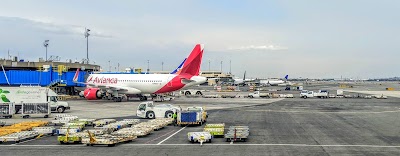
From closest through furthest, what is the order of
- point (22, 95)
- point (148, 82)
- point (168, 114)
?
point (168, 114) → point (22, 95) → point (148, 82)

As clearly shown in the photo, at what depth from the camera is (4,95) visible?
46.3m

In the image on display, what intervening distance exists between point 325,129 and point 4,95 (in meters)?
34.8

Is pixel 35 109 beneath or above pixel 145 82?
beneath

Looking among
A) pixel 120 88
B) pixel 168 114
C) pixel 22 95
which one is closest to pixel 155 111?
pixel 168 114

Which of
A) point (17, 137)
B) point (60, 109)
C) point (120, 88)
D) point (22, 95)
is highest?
point (120, 88)

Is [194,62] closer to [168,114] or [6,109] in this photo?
[168,114]

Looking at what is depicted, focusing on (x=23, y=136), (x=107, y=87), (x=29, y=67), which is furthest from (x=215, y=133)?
(x=29, y=67)

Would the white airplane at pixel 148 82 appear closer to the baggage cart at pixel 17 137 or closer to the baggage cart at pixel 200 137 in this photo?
the baggage cart at pixel 17 137

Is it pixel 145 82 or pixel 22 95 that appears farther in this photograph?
pixel 145 82

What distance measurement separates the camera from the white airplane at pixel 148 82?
69750 millimetres

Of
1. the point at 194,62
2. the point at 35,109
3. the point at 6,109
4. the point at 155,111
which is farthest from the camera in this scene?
the point at 194,62

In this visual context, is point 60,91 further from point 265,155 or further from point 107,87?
point 265,155

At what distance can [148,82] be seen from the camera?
73062 mm

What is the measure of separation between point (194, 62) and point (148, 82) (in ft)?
31.6
